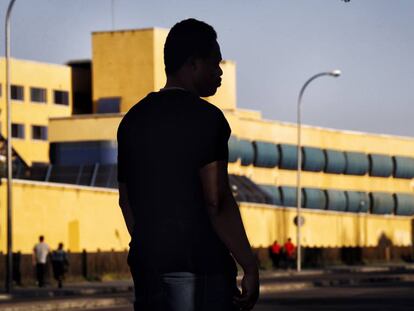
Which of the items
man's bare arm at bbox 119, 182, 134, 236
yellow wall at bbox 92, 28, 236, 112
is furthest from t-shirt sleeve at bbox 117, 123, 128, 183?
yellow wall at bbox 92, 28, 236, 112

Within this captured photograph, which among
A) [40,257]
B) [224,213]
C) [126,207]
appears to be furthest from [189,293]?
[40,257]

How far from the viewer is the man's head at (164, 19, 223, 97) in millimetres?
5430

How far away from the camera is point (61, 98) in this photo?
98438 mm

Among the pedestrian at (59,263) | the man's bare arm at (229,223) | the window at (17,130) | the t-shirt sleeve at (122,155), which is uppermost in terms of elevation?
the window at (17,130)

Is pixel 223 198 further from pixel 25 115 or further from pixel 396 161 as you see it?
pixel 396 161

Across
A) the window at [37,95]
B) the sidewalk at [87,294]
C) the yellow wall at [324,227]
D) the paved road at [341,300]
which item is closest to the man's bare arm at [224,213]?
the paved road at [341,300]

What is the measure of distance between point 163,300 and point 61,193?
50546 millimetres

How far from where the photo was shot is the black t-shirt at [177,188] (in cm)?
523

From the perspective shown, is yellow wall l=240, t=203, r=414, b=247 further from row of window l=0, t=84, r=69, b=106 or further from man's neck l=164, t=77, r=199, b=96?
man's neck l=164, t=77, r=199, b=96

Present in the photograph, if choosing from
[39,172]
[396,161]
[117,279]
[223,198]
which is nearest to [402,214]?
[396,161]

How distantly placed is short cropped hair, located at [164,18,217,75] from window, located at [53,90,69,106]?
93.3 m

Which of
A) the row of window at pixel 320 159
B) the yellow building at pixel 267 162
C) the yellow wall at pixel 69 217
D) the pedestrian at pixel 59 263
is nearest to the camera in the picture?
the pedestrian at pixel 59 263

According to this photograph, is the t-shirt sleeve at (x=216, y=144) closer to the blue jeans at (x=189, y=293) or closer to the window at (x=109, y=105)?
the blue jeans at (x=189, y=293)

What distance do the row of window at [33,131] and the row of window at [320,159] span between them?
530 inches
